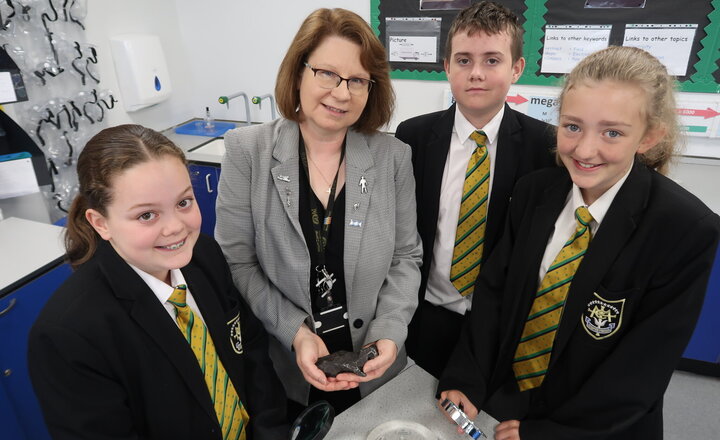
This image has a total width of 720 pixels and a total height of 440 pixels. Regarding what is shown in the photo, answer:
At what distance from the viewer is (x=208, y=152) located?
3215 mm

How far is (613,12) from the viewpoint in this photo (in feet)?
8.48

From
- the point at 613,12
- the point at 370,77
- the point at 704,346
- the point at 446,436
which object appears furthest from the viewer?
the point at 613,12

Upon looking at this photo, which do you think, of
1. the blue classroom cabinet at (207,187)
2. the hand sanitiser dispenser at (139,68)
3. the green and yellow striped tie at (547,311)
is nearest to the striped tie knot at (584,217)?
the green and yellow striped tie at (547,311)

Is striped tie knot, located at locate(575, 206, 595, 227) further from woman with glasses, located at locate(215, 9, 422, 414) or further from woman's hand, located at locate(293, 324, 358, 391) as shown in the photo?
woman's hand, located at locate(293, 324, 358, 391)

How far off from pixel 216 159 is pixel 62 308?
2.17 meters

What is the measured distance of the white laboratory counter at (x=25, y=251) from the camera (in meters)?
1.73

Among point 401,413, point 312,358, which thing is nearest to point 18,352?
point 312,358

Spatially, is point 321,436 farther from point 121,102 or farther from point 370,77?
point 121,102

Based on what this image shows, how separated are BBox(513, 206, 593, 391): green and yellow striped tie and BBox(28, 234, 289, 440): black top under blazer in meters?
0.62

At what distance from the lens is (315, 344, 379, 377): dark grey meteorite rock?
1130 mm

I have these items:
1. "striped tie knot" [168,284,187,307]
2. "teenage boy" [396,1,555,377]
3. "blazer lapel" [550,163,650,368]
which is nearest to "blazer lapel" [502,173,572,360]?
"blazer lapel" [550,163,650,368]

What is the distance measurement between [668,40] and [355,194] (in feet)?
7.50

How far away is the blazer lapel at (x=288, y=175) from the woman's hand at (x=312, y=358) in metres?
0.27

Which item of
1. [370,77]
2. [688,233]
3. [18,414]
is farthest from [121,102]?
[688,233]
